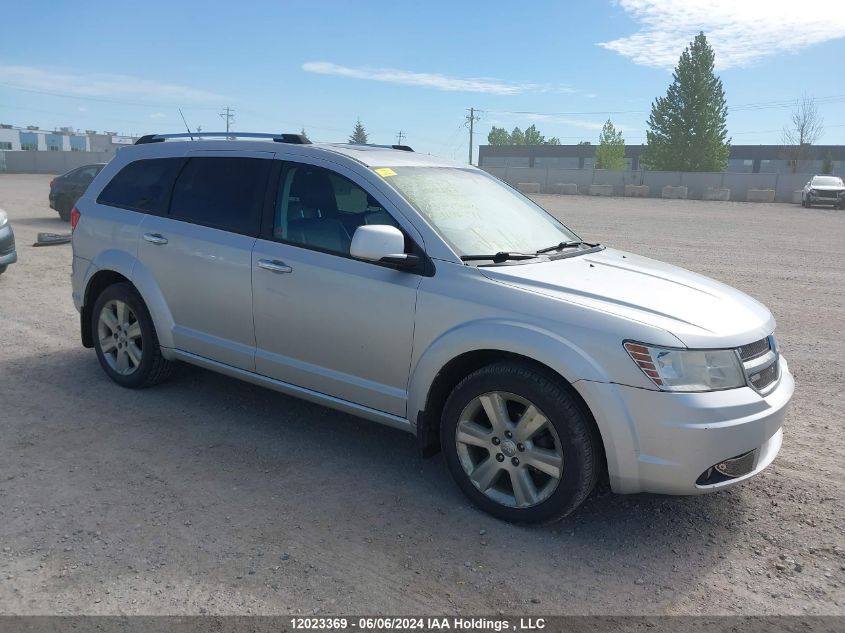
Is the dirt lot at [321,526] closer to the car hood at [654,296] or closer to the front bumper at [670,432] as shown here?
the front bumper at [670,432]

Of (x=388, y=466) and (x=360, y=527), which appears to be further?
(x=388, y=466)

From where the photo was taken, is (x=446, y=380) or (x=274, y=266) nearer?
(x=446, y=380)

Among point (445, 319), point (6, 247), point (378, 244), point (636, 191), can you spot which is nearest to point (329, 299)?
point (378, 244)

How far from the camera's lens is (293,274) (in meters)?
4.29

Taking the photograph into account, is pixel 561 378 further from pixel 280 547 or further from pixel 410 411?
pixel 280 547

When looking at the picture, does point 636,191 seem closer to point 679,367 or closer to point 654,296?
point 654,296

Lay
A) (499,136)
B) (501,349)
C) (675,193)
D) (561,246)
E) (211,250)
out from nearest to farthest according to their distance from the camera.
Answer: (501,349) → (561,246) → (211,250) → (675,193) → (499,136)

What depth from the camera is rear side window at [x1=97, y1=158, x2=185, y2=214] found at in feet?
17.2

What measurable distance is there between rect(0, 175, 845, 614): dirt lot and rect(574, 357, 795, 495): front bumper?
411 mm

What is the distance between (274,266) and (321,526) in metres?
1.59

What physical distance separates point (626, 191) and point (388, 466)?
49.3 meters

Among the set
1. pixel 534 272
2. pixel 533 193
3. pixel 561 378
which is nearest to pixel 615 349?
pixel 561 378

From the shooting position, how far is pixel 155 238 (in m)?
5.09

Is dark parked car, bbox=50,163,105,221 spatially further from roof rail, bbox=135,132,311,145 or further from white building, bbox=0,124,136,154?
white building, bbox=0,124,136,154
